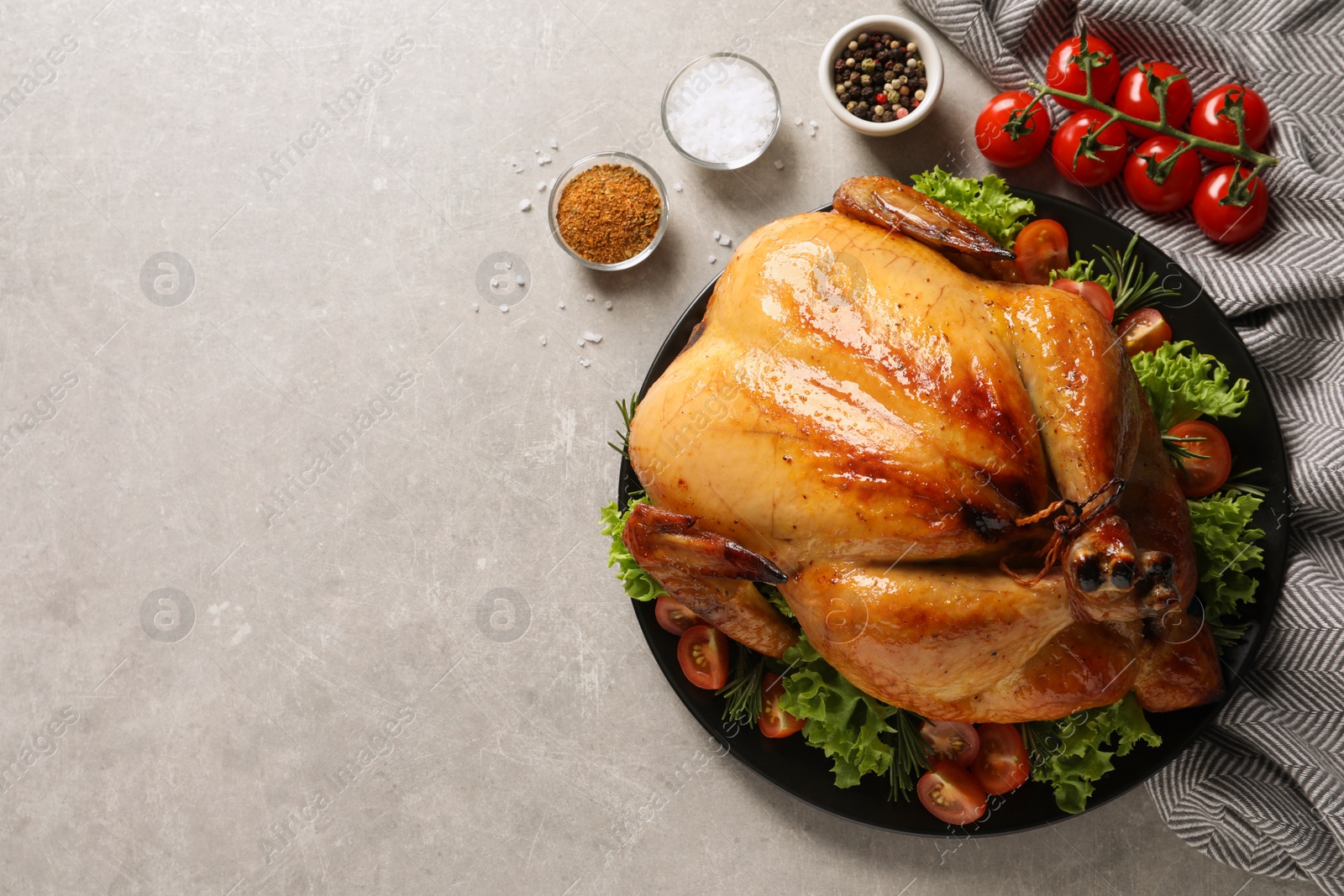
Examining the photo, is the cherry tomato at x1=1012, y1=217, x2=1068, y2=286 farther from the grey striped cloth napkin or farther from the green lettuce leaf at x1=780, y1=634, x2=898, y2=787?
the green lettuce leaf at x1=780, y1=634, x2=898, y2=787

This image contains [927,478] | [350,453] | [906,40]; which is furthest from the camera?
[350,453]

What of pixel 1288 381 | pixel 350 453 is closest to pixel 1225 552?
pixel 1288 381

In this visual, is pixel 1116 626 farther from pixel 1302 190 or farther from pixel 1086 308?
pixel 1302 190

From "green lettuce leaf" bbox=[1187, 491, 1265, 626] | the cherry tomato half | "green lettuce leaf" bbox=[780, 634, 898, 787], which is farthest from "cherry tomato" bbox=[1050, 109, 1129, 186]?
"green lettuce leaf" bbox=[780, 634, 898, 787]

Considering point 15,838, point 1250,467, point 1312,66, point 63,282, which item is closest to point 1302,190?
point 1312,66

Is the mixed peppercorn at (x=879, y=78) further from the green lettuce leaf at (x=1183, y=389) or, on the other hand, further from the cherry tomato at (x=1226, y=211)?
the green lettuce leaf at (x=1183, y=389)

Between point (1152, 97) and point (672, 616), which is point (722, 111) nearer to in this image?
point (1152, 97)
